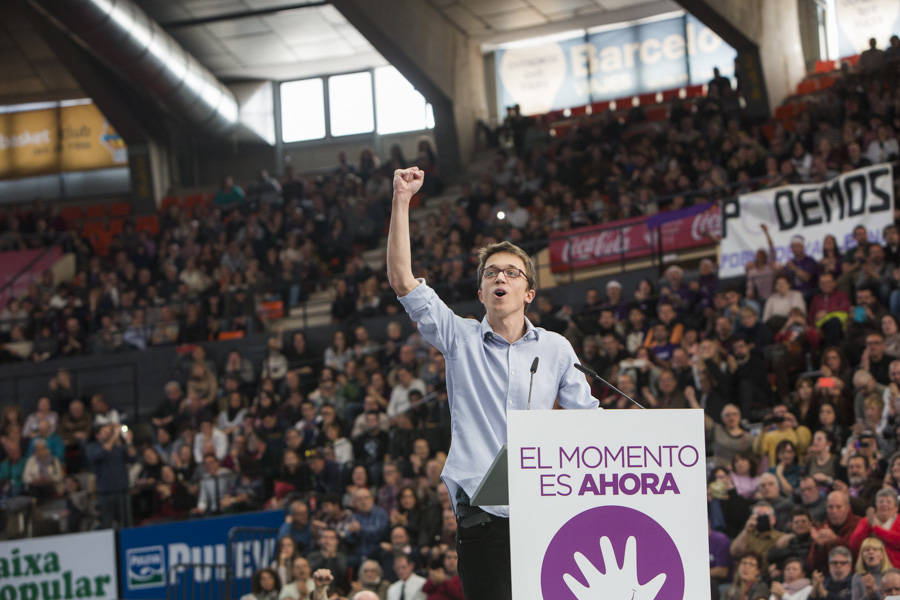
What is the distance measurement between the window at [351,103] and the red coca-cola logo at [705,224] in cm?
1252

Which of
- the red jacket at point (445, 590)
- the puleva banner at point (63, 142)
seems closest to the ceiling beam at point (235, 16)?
the puleva banner at point (63, 142)

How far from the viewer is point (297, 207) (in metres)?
20.9

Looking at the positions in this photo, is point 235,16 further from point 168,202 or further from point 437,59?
point 168,202

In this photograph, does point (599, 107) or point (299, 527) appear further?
point (599, 107)

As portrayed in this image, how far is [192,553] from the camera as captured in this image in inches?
517

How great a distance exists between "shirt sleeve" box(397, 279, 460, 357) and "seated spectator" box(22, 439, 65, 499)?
12.1 metres

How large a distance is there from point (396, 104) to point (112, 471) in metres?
13.8

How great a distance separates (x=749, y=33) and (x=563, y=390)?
17.0m

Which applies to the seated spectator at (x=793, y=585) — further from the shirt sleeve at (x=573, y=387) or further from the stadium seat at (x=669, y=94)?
the stadium seat at (x=669, y=94)

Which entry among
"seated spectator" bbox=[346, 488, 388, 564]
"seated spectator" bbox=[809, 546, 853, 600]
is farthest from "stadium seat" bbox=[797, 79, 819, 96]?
"seated spectator" bbox=[809, 546, 853, 600]

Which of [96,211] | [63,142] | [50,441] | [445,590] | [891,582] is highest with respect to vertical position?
[63,142]

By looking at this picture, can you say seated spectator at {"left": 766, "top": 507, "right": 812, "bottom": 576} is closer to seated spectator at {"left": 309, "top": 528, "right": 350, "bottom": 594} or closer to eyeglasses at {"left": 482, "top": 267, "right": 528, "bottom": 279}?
seated spectator at {"left": 309, "top": 528, "right": 350, "bottom": 594}

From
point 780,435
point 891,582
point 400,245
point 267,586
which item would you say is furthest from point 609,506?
point 267,586

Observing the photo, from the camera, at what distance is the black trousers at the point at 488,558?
3570mm
